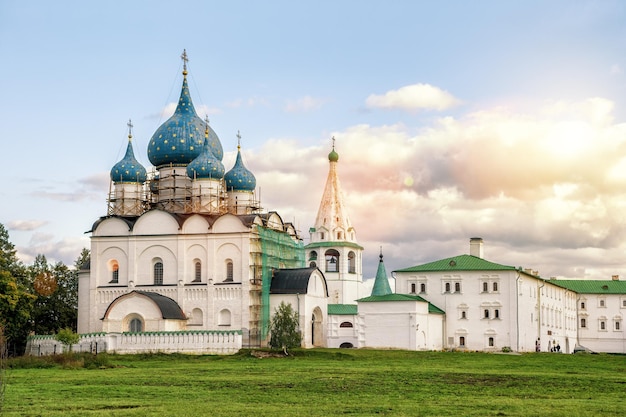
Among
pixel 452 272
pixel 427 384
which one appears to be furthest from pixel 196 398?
pixel 452 272

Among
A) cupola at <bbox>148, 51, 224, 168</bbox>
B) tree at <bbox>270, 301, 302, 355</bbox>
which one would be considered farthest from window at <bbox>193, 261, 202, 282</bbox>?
tree at <bbox>270, 301, 302, 355</bbox>

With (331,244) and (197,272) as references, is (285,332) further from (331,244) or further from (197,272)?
(331,244)

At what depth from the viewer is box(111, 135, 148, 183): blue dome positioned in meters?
59.6

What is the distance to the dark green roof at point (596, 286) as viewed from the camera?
76375mm

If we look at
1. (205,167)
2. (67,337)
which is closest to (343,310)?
(205,167)

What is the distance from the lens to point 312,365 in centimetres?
3881

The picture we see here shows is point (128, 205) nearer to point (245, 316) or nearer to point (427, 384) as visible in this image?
point (245, 316)

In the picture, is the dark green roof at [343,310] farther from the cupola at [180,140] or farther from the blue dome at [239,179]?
the cupola at [180,140]

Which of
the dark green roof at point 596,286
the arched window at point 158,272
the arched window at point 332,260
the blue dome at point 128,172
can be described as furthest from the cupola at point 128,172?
the dark green roof at point 596,286

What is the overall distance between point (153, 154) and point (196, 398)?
38.7 meters

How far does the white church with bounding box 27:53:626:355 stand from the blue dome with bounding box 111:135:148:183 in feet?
0.24

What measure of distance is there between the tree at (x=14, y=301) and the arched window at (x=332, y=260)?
2491 centimetres

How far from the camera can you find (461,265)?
58.7 m

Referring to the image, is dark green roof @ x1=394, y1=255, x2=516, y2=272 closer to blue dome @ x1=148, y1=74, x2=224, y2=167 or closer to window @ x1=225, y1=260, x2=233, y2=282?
Result: window @ x1=225, y1=260, x2=233, y2=282
